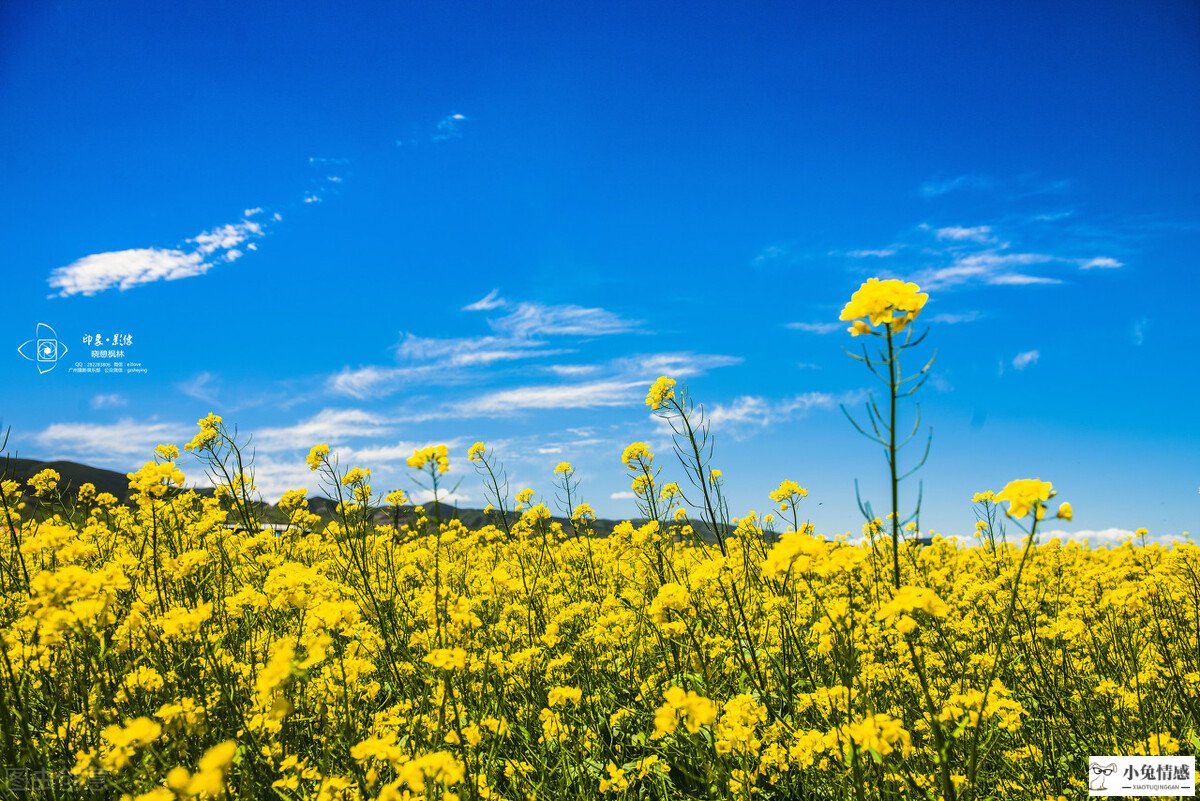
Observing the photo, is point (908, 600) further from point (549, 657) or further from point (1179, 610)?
point (1179, 610)

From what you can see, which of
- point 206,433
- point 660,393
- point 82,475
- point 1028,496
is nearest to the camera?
point 1028,496

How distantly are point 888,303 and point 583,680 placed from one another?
3252 millimetres

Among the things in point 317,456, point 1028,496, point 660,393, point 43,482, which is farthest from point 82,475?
point 1028,496

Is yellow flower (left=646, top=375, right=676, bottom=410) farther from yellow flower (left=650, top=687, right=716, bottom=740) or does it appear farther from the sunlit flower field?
yellow flower (left=650, top=687, right=716, bottom=740)

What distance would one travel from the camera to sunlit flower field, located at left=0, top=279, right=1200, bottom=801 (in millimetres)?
2279

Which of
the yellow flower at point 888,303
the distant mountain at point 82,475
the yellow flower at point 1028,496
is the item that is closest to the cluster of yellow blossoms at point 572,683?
the yellow flower at point 1028,496

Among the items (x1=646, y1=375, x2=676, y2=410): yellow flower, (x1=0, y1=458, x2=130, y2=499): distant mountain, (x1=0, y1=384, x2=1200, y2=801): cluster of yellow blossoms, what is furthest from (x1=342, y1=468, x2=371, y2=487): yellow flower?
(x1=0, y1=458, x2=130, y2=499): distant mountain

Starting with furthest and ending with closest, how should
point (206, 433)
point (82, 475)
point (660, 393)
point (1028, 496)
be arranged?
1. point (82, 475)
2. point (206, 433)
3. point (660, 393)
4. point (1028, 496)

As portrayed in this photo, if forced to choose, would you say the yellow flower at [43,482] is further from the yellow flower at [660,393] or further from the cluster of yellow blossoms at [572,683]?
the yellow flower at [660,393]

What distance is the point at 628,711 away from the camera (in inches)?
141

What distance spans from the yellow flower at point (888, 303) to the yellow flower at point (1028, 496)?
0.57m

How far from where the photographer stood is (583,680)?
14.1 feet

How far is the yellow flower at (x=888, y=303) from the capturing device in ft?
6.34

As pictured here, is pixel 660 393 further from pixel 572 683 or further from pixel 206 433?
pixel 206 433
